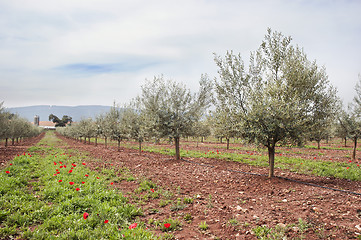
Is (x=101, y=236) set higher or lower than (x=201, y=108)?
lower

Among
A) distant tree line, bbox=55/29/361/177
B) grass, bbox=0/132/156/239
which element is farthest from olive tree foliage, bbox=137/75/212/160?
grass, bbox=0/132/156/239

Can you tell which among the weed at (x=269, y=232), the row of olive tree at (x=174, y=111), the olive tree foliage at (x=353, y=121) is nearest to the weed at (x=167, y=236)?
the weed at (x=269, y=232)

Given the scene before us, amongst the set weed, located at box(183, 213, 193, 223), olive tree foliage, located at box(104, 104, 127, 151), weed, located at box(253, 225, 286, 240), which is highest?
olive tree foliage, located at box(104, 104, 127, 151)

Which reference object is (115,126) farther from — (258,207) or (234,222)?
(234,222)

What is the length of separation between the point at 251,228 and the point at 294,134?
6.04m

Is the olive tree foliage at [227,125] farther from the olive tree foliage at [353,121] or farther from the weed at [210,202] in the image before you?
the olive tree foliage at [353,121]

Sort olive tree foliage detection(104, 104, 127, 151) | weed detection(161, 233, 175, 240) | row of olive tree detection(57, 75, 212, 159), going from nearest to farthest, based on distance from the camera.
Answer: weed detection(161, 233, 175, 240) < row of olive tree detection(57, 75, 212, 159) < olive tree foliage detection(104, 104, 127, 151)

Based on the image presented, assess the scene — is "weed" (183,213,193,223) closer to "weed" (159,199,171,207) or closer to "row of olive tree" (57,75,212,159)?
"weed" (159,199,171,207)

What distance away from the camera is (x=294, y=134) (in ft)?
33.1

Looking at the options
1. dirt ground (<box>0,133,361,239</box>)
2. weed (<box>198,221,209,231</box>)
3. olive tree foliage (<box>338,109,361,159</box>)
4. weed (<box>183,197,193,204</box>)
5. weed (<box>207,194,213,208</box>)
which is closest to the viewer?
dirt ground (<box>0,133,361,239</box>)

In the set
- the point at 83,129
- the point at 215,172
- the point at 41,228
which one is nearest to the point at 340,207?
the point at 215,172

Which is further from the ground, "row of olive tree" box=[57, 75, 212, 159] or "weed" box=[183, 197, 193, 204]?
"row of olive tree" box=[57, 75, 212, 159]

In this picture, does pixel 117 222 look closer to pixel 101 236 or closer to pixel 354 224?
pixel 101 236

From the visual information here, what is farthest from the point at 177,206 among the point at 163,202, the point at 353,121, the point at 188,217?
the point at 353,121
